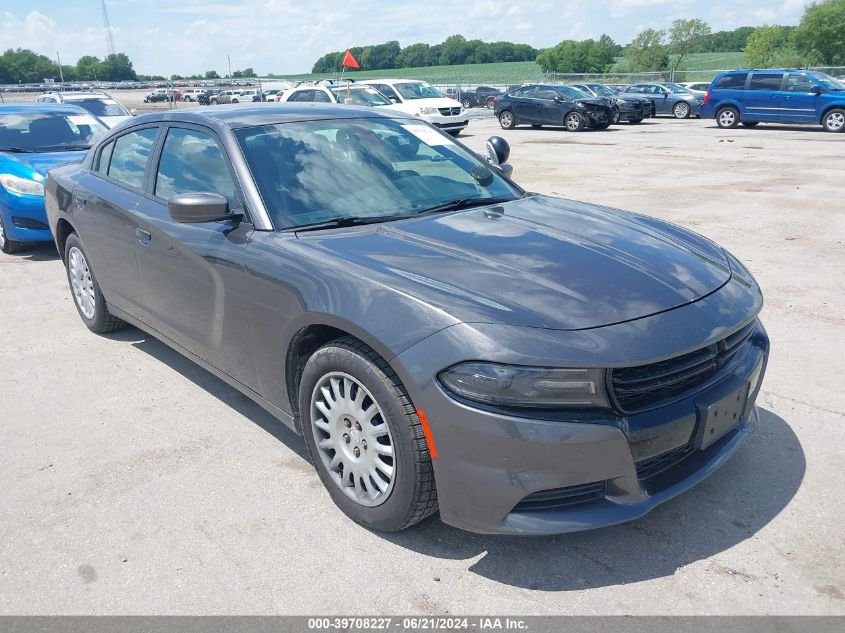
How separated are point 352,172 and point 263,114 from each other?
2.26 ft

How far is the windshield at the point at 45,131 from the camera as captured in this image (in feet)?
28.3

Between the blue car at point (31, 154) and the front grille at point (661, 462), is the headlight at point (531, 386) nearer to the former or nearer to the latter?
the front grille at point (661, 462)

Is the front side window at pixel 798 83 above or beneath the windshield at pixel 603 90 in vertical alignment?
above

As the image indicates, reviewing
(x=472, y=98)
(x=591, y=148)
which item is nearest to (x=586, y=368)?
(x=591, y=148)

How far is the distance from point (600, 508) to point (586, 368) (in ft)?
1.63

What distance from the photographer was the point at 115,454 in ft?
12.0

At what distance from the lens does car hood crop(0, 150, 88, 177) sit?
786cm

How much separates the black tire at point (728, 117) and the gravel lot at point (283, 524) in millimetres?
20592

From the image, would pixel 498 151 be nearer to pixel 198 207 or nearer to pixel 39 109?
pixel 198 207

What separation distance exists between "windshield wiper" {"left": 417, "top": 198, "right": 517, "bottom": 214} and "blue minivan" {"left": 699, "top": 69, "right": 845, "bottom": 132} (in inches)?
843

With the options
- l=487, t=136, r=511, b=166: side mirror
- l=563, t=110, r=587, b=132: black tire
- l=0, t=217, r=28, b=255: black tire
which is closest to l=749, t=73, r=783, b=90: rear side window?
l=563, t=110, r=587, b=132: black tire

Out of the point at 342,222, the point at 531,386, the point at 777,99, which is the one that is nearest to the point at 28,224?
the point at 342,222

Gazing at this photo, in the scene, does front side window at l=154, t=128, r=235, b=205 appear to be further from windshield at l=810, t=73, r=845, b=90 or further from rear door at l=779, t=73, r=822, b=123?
windshield at l=810, t=73, r=845, b=90

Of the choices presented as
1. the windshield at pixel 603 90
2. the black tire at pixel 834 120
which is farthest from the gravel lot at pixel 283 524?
the windshield at pixel 603 90
